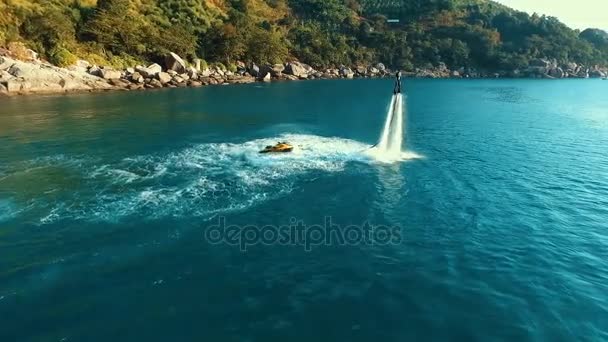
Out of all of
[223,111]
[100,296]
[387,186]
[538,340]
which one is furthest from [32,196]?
[223,111]

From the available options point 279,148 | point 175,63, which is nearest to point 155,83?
point 175,63

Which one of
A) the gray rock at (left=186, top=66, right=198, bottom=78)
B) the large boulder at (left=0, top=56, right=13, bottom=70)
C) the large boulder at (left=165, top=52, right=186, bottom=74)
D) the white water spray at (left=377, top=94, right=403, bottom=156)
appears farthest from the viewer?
the gray rock at (left=186, top=66, right=198, bottom=78)

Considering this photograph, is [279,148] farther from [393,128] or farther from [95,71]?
[95,71]

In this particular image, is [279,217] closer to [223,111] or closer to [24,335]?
[24,335]

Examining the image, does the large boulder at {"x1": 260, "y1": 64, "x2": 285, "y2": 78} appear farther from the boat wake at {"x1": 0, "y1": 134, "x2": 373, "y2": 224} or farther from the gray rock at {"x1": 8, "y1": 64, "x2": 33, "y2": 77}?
the boat wake at {"x1": 0, "y1": 134, "x2": 373, "y2": 224}

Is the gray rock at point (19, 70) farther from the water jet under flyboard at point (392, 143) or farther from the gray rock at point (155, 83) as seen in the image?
the water jet under flyboard at point (392, 143)

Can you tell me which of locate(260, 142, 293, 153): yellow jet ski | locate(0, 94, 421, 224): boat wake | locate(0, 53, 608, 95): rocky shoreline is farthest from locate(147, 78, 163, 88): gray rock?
locate(260, 142, 293, 153): yellow jet ski
